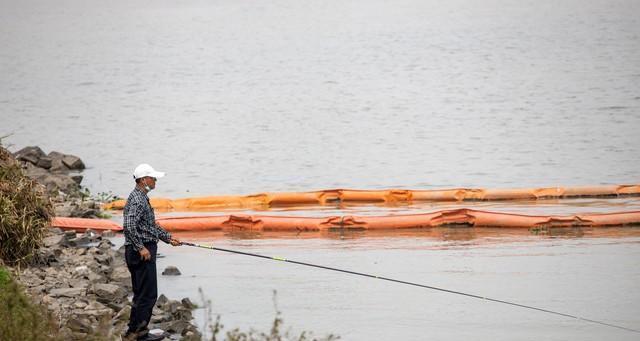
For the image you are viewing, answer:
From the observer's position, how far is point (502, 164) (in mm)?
30406

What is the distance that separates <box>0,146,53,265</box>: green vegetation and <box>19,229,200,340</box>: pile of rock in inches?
11.0

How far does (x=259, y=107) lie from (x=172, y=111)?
4163 mm

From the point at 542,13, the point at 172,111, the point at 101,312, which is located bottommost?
the point at 101,312

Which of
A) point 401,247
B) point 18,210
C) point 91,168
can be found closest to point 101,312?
point 18,210

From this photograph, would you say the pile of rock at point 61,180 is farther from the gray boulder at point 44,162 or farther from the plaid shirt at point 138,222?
the plaid shirt at point 138,222

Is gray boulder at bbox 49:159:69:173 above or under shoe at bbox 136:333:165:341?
above

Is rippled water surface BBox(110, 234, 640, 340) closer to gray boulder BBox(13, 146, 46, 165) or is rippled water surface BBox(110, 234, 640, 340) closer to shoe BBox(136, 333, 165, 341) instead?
shoe BBox(136, 333, 165, 341)

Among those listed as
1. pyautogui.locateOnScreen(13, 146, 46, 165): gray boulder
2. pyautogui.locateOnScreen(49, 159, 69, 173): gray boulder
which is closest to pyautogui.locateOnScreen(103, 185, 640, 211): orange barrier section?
pyautogui.locateOnScreen(13, 146, 46, 165): gray boulder

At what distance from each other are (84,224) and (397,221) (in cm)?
522

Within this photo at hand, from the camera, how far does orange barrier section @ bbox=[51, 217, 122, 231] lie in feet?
56.0

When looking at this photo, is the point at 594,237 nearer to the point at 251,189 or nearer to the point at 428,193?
the point at 428,193

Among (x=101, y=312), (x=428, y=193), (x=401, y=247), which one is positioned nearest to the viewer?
(x=101, y=312)

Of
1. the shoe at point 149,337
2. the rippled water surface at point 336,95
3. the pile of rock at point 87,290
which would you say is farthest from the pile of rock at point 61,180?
the shoe at point 149,337

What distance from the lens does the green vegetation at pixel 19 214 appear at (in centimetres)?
1279
